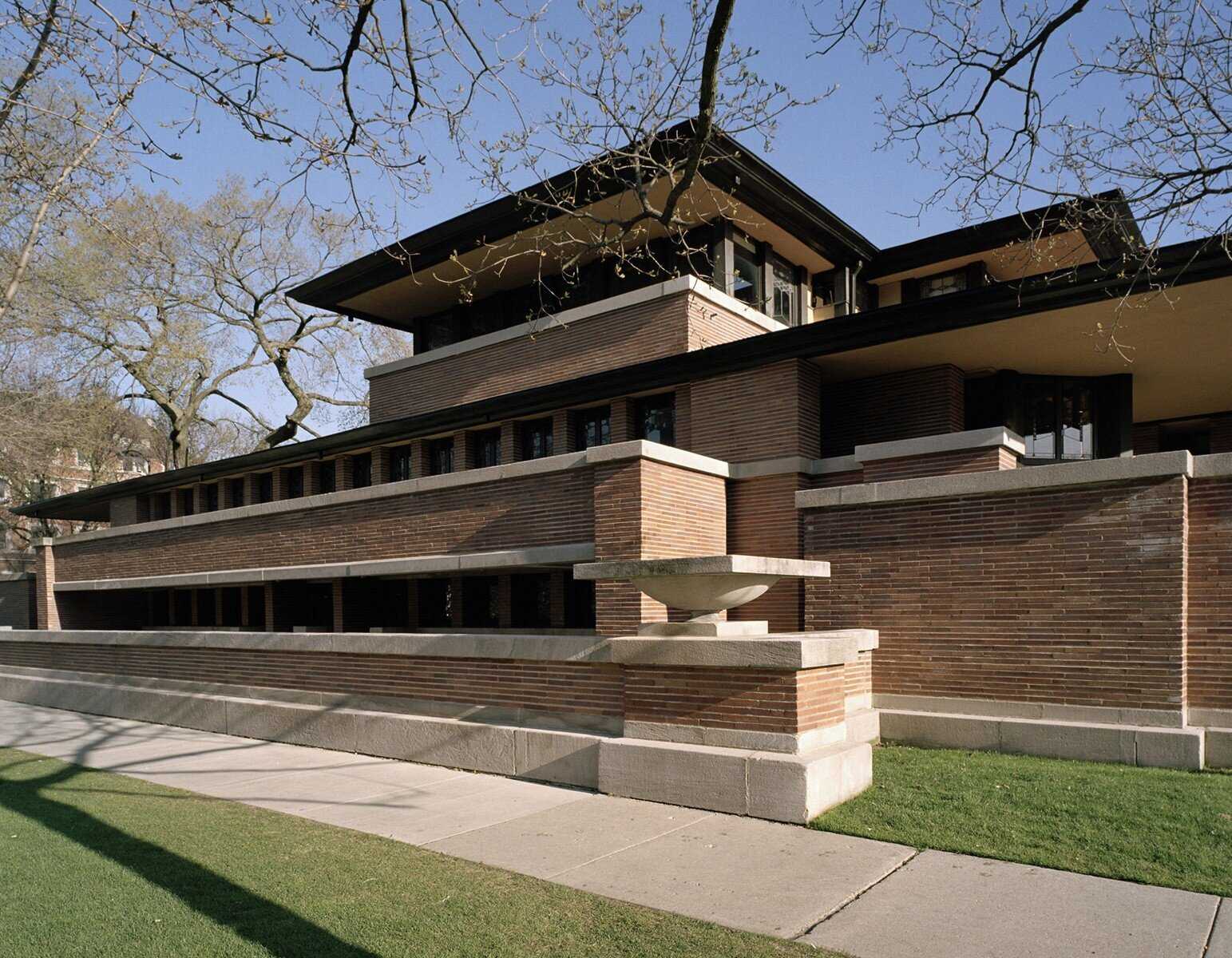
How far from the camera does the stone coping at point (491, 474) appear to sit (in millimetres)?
12273

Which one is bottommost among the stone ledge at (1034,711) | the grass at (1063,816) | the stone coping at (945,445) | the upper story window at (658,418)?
the grass at (1063,816)

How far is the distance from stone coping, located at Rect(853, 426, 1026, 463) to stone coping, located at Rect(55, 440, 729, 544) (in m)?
2.44

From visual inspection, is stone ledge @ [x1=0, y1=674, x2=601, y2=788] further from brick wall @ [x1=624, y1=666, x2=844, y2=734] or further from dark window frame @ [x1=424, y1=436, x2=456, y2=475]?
dark window frame @ [x1=424, y1=436, x2=456, y2=475]

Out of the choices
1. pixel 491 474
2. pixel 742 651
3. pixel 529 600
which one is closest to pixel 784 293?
pixel 491 474

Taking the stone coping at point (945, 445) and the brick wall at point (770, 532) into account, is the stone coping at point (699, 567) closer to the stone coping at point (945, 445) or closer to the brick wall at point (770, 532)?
the stone coping at point (945, 445)

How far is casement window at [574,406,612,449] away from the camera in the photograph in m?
17.1

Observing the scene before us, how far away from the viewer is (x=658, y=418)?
53.5 feet

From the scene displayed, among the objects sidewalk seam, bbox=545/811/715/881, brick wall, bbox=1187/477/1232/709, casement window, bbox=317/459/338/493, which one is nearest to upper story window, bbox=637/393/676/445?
brick wall, bbox=1187/477/1232/709

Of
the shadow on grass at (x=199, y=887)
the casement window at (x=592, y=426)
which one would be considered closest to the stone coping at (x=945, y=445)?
the casement window at (x=592, y=426)

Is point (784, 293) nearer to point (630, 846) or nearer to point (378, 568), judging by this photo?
point (378, 568)

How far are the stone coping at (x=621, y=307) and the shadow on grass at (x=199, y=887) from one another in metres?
8.75

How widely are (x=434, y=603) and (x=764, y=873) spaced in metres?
13.7

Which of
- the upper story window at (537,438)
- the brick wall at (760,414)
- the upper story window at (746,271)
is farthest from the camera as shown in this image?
the upper story window at (537,438)

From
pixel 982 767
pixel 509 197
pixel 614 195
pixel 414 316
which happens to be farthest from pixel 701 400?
pixel 414 316
